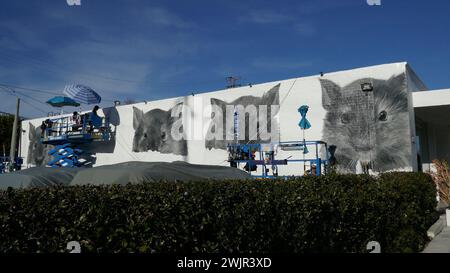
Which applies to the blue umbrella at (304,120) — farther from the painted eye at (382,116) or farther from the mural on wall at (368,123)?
the painted eye at (382,116)

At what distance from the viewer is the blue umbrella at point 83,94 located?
2395cm

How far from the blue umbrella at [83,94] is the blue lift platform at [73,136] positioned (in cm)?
141

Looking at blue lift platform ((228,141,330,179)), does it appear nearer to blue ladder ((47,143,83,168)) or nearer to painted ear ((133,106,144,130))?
painted ear ((133,106,144,130))

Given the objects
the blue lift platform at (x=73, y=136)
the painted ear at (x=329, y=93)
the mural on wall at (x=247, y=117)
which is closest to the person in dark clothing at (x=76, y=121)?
the blue lift platform at (x=73, y=136)

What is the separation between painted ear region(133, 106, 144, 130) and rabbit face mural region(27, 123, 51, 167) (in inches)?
336

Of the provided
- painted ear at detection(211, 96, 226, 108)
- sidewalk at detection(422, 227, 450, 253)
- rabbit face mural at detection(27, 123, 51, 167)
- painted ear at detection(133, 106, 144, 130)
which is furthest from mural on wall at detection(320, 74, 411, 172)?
rabbit face mural at detection(27, 123, 51, 167)

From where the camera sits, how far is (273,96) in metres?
16.1

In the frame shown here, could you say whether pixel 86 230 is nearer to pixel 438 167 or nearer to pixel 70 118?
pixel 438 167

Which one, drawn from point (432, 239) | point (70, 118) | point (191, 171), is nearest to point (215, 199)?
point (191, 171)

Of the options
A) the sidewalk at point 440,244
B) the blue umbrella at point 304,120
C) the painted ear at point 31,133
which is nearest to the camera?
the sidewalk at point 440,244

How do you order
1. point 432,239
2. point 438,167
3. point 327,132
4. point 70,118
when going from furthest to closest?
point 70,118, point 327,132, point 438,167, point 432,239

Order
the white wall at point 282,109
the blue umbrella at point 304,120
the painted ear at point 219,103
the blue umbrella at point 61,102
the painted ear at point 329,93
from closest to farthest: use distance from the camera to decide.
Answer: the white wall at point 282,109
the painted ear at point 329,93
the blue umbrella at point 304,120
the painted ear at point 219,103
the blue umbrella at point 61,102

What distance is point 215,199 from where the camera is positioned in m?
4.08
